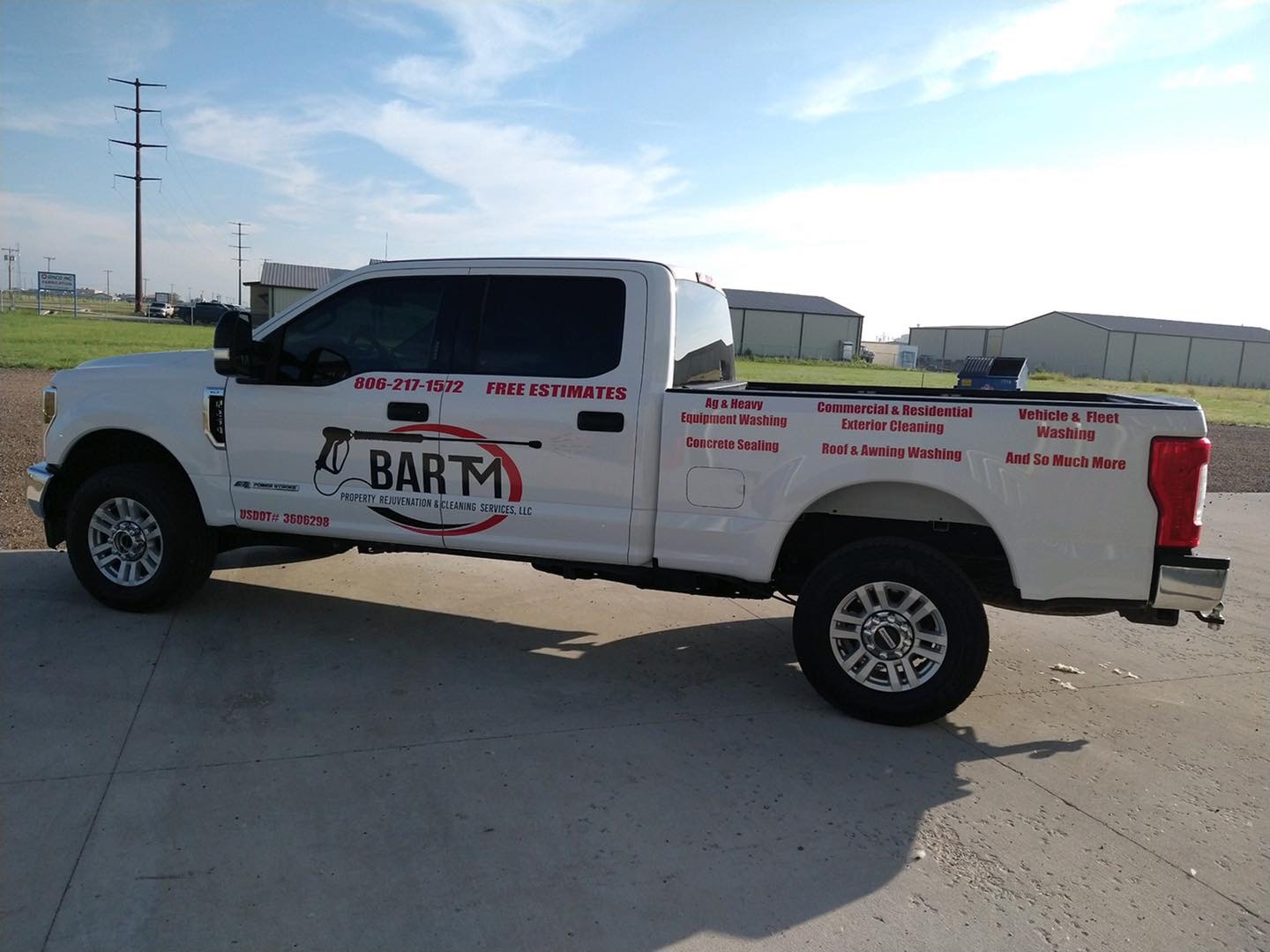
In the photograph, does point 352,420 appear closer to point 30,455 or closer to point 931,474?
point 931,474

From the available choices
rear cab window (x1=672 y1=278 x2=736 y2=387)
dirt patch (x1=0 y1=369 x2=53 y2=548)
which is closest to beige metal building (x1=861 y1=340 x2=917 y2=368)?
dirt patch (x1=0 y1=369 x2=53 y2=548)

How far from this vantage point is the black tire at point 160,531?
17.9ft

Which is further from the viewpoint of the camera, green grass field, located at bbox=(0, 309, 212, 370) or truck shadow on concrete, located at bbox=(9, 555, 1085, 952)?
green grass field, located at bbox=(0, 309, 212, 370)

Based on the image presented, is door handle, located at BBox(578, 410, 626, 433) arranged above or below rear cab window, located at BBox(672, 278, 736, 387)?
below

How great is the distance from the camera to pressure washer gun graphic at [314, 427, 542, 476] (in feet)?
16.4

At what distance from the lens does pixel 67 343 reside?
1236 inches

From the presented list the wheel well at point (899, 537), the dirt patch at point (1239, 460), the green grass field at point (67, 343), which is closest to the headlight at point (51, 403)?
the wheel well at point (899, 537)

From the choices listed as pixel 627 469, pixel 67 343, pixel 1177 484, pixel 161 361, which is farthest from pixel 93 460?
pixel 67 343

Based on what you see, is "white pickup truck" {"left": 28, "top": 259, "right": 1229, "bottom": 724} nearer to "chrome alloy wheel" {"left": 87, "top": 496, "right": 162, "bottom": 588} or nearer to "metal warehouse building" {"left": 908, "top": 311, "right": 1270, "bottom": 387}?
"chrome alloy wheel" {"left": 87, "top": 496, "right": 162, "bottom": 588}

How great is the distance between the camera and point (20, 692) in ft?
14.6

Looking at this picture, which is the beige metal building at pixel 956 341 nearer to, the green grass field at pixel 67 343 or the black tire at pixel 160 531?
the green grass field at pixel 67 343

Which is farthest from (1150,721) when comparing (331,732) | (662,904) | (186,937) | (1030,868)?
(186,937)

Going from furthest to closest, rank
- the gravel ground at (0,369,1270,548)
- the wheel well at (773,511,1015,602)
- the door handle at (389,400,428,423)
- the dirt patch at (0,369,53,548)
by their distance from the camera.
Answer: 1. the gravel ground at (0,369,1270,548)
2. the dirt patch at (0,369,53,548)
3. the door handle at (389,400,428,423)
4. the wheel well at (773,511,1015,602)

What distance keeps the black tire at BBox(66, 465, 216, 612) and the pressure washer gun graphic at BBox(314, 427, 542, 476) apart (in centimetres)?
93
